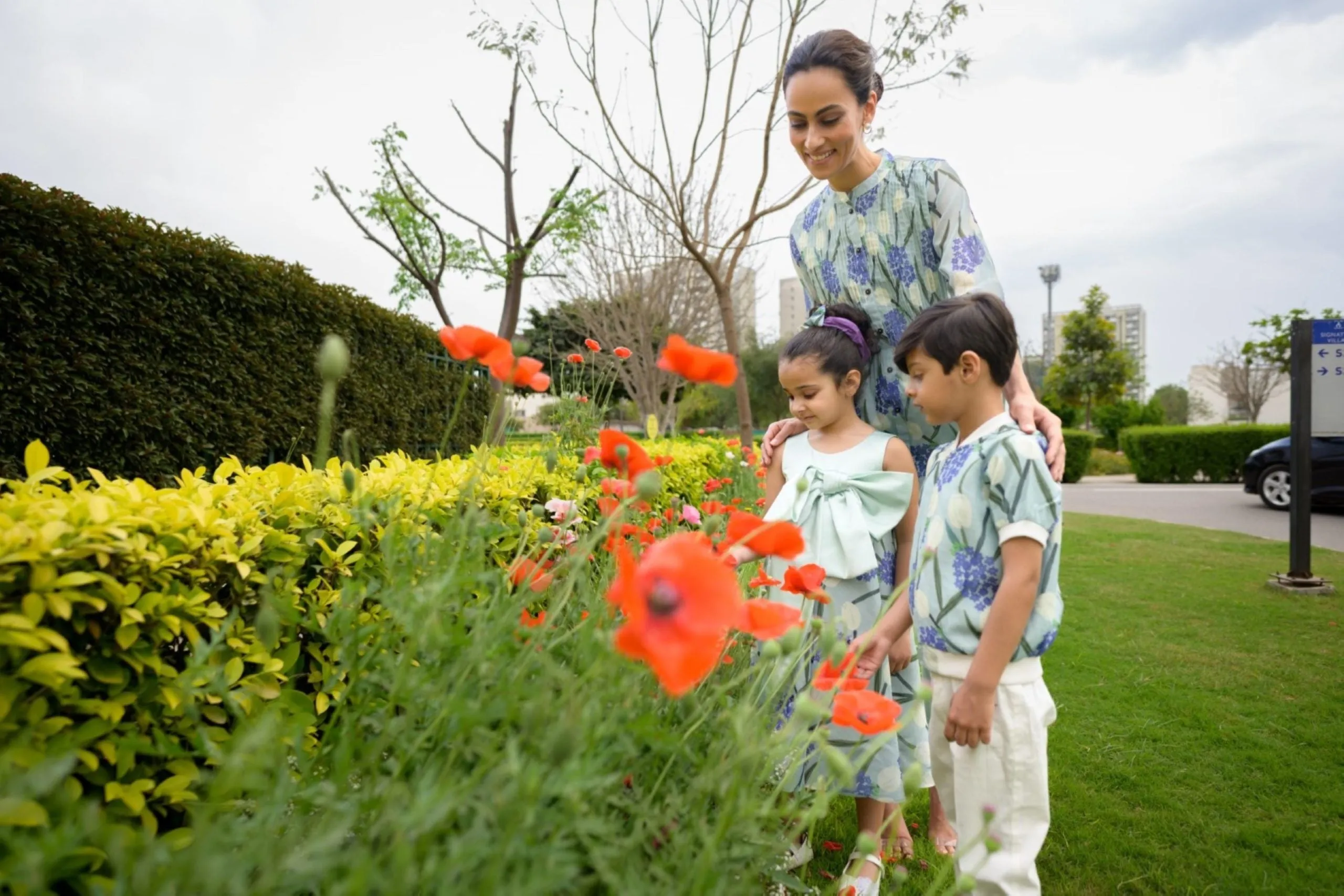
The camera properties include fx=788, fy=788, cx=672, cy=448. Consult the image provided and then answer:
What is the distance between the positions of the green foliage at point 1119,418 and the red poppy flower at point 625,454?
91.9ft

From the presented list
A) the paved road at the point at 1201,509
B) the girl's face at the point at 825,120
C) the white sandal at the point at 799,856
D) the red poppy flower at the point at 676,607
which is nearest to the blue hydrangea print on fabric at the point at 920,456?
the girl's face at the point at 825,120

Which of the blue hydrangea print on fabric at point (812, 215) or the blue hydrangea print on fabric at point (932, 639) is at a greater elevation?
the blue hydrangea print on fabric at point (812, 215)

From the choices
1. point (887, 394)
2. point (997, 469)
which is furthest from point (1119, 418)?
point (997, 469)

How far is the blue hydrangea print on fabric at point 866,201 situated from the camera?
7.13ft

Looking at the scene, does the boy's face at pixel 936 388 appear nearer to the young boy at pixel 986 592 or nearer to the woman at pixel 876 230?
the young boy at pixel 986 592

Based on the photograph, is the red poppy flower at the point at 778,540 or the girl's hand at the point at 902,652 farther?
the girl's hand at the point at 902,652

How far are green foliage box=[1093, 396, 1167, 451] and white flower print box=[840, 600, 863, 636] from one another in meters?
27.1

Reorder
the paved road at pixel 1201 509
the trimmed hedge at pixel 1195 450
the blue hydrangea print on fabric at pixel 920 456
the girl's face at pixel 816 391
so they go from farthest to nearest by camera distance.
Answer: the trimmed hedge at pixel 1195 450 < the paved road at pixel 1201 509 < the blue hydrangea print on fabric at pixel 920 456 < the girl's face at pixel 816 391

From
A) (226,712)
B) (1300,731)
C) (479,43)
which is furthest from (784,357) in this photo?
(479,43)

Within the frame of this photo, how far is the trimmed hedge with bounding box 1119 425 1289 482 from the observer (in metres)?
16.1

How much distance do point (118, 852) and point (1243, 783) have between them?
11.1 ft

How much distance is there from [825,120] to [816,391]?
0.69 metres

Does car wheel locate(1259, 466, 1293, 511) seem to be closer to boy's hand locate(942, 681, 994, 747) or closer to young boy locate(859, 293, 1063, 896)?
young boy locate(859, 293, 1063, 896)

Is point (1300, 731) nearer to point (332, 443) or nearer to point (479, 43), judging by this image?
point (332, 443)
